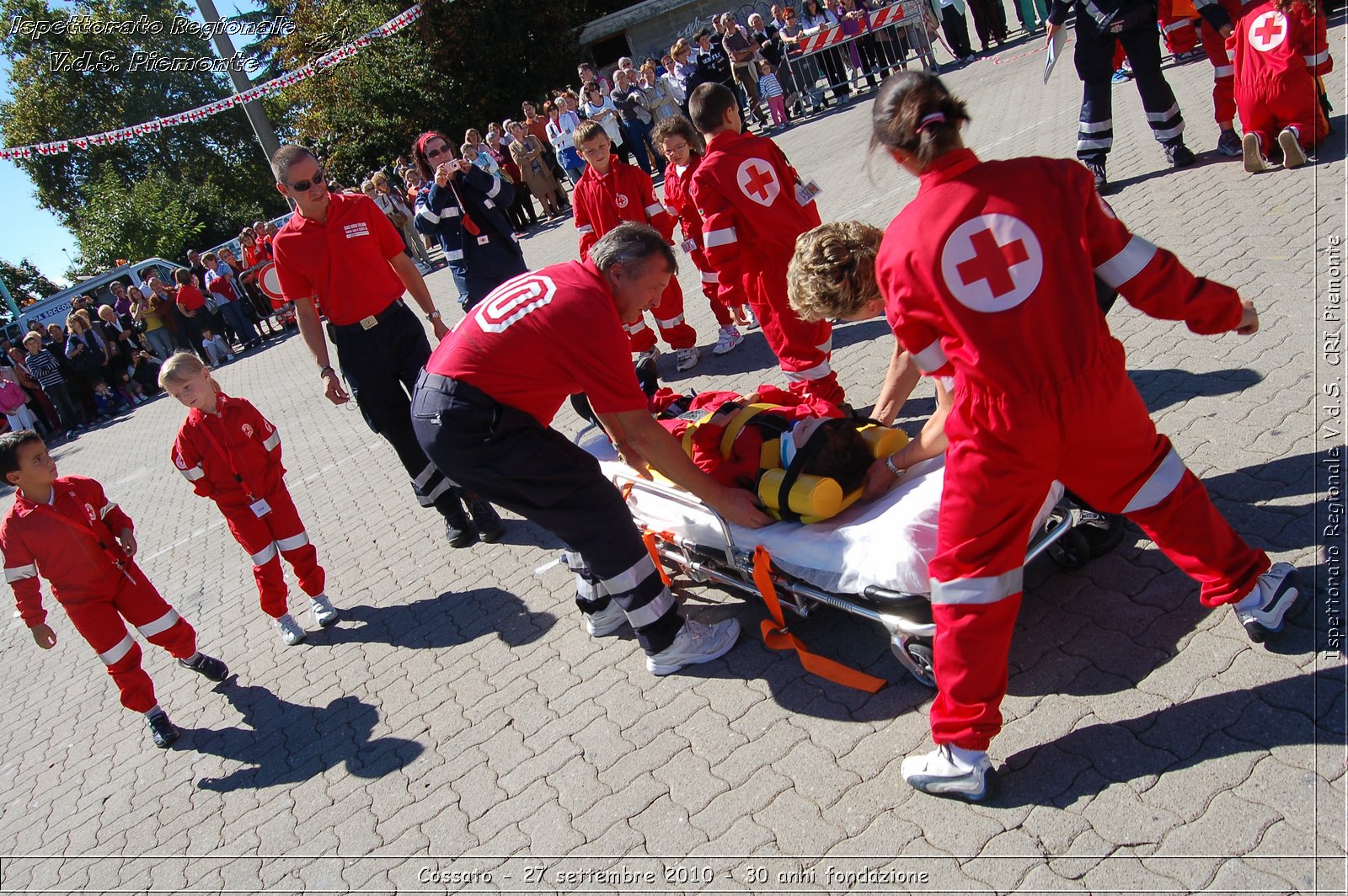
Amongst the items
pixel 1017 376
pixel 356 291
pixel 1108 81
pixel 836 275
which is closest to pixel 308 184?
pixel 356 291

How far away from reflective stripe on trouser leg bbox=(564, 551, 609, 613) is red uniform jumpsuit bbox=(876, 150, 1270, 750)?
6.52ft

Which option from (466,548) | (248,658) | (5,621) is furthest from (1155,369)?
(5,621)

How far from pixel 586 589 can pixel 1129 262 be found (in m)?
2.81

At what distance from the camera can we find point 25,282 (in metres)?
39.2

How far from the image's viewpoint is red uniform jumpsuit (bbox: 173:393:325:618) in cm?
521

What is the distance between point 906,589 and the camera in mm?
3266

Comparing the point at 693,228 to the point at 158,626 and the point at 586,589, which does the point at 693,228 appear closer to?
the point at 586,589

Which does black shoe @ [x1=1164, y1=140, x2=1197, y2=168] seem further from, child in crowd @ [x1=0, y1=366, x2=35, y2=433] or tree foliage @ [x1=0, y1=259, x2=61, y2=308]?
tree foliage @ [x1=0, y1=259, x2=61, y2=308]

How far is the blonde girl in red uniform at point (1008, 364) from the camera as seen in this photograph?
2.54m

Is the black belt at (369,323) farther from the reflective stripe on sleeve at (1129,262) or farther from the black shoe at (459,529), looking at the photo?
the reflective stripe on sleeve at (1129,262)

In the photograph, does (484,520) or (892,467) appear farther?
(484,520)

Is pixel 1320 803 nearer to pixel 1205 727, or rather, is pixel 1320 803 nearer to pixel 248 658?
Result: pixel 1205 727

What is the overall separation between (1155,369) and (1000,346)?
3053 mm

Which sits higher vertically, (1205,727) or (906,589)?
(906,589)
